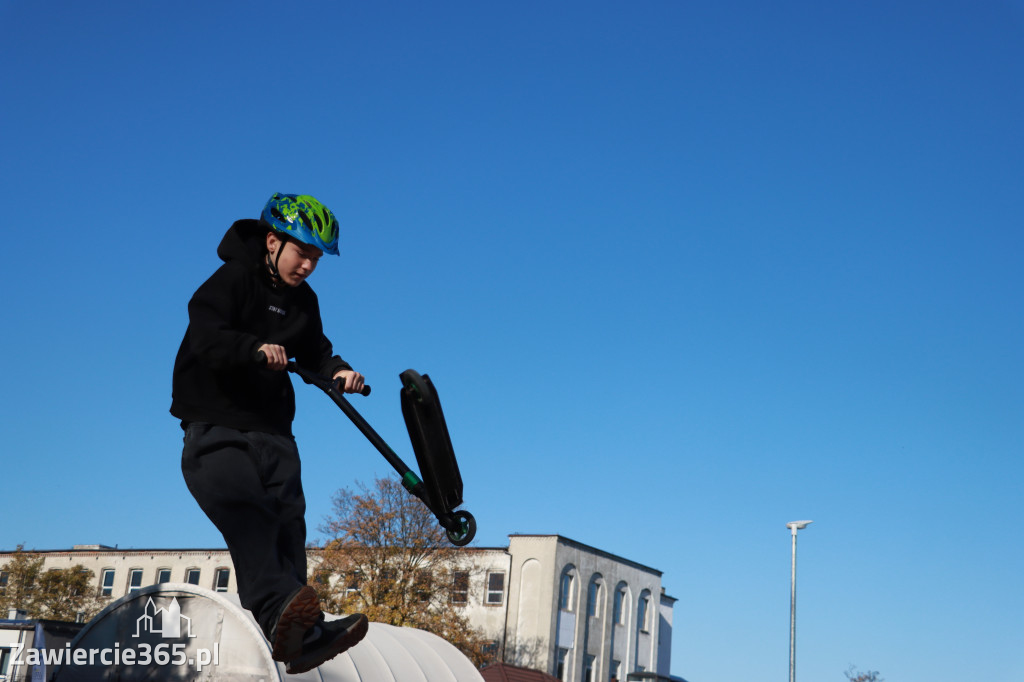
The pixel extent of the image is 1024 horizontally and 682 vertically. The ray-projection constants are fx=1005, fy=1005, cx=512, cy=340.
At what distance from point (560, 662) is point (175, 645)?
154ft

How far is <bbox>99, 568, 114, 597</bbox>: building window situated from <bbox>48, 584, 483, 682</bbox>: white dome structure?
197 feet

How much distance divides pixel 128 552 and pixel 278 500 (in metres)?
74.4

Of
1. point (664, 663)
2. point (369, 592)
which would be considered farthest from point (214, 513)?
point (664, 663)

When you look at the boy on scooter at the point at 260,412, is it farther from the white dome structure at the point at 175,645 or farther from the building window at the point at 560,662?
the building window at the point at 560,662

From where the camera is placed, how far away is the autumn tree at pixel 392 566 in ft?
156

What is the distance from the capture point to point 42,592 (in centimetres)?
6288

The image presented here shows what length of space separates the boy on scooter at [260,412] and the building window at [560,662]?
5868 cm

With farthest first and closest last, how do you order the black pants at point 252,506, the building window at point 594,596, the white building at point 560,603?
1. the building window at point 594,596
2. the white building at point 560,603
3. the black pants at point 252,506

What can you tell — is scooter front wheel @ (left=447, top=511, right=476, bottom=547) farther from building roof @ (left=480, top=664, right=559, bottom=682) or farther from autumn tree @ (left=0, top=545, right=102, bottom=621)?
autumn tree @ (left=0, top=545, right=102, bottom=621)

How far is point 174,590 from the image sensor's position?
55.3 ft

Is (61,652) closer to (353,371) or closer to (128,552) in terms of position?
(353,371)

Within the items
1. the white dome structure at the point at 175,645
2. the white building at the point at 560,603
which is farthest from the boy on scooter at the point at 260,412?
the white building at the point at 560,603

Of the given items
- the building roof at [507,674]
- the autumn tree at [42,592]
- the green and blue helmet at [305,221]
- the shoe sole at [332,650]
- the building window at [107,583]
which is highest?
the building window at [107,583]

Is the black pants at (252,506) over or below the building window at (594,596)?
below
